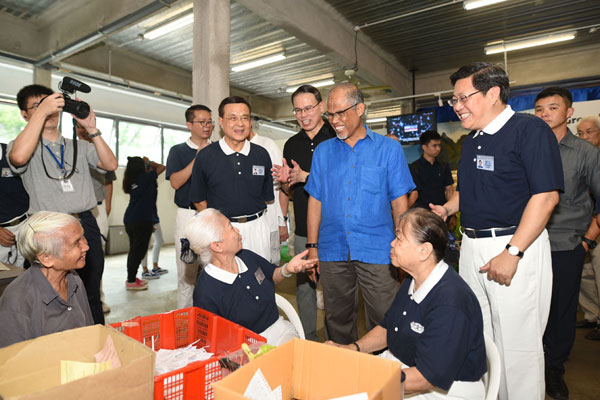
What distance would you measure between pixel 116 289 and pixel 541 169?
546 cm

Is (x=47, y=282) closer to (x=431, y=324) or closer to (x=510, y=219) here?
(x=431, y=324)

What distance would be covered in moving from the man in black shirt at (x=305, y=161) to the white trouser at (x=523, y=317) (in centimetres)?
137

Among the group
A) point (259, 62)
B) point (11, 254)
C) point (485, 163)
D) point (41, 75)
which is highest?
point (259, 62)

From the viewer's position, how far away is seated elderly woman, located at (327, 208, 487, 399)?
1282 mm

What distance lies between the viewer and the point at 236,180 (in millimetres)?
2592

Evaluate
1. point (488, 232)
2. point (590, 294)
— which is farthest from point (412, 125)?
point (488, 232)

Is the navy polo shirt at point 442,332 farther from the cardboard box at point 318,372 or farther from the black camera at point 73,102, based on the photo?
the black camera at point 73,102

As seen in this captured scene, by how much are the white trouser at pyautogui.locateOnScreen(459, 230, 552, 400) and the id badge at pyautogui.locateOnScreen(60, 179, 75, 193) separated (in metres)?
2.37

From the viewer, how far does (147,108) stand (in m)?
10.2

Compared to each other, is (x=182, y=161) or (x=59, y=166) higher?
(x=182, y=161)

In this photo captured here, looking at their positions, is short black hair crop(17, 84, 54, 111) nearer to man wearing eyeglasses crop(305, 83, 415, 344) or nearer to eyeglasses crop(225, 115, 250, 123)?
eyeglasses crop(225, 115, 250, 123)

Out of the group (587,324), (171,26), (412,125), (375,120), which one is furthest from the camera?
(375,120)

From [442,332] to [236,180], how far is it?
170cm

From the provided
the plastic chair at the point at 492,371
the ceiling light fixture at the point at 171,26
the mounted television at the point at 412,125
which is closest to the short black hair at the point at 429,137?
the plastic chair at the point at 492,371
